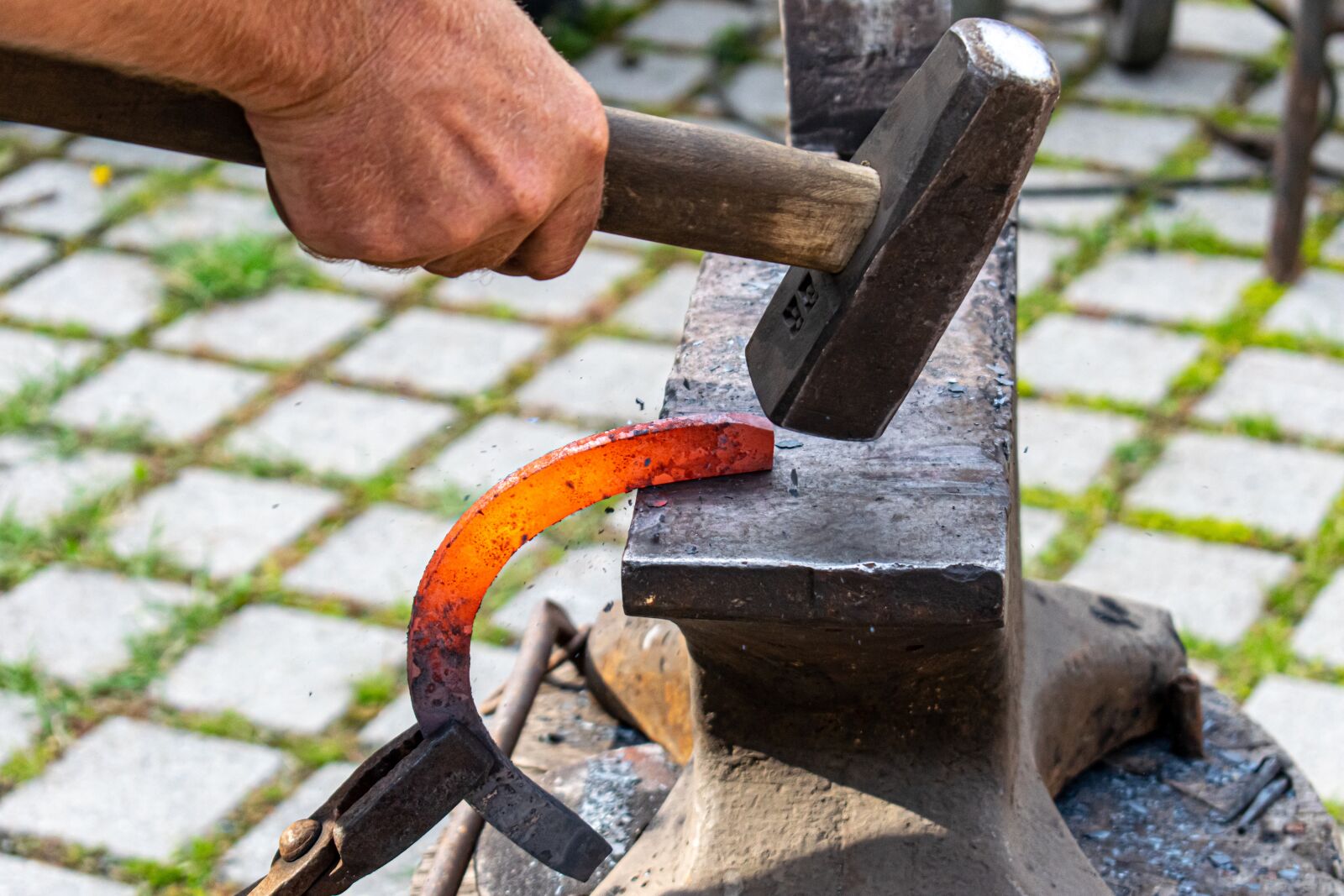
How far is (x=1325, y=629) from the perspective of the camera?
2945 millimetres

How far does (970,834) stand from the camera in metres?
1.50

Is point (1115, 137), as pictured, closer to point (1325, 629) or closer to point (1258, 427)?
point (1258, 427)

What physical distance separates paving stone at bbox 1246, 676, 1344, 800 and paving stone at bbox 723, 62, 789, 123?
257 centimetres

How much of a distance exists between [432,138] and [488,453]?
7.07 ft

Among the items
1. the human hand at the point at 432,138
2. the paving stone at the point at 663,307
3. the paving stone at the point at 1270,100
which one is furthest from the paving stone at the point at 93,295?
the paving stone at the point at 1270,100

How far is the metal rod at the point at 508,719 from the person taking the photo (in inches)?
69.2

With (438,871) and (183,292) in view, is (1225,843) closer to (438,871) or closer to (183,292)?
(438,871)

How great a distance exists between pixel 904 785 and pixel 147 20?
3.10ft

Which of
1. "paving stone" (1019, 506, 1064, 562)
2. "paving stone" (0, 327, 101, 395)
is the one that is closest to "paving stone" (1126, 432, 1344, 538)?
"paving stone" (1019, 506, 1064, 562)

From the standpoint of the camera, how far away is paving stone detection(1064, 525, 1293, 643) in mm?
2988

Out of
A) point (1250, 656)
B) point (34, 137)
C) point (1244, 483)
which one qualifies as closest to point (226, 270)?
point (34, 137)

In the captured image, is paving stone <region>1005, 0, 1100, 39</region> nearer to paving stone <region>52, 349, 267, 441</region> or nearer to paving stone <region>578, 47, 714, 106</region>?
paving stone <region>578, 47, 714, 106</region>

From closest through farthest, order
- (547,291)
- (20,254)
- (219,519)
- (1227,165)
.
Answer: (219,519), (547,291), (20,254), (1227,165)

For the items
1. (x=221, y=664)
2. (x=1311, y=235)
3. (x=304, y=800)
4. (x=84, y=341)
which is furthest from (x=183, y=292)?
(x=1311, y=235)
